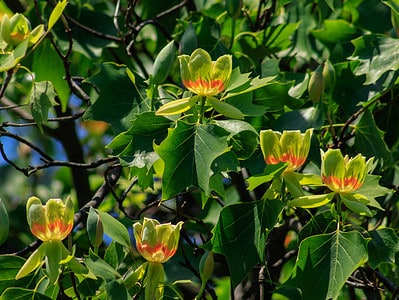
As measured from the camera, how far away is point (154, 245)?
6.00 ft

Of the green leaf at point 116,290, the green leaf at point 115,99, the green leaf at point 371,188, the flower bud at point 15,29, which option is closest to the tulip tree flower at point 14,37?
the flower bud at point 15,29

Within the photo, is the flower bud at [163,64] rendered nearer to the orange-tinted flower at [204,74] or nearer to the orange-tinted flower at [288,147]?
the orange-tinted flower at [204,74]

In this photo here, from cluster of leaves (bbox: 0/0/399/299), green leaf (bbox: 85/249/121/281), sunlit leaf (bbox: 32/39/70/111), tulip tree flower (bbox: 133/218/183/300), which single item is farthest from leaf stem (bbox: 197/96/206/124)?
sunlit leaf (bbox: 32/39/70/111)

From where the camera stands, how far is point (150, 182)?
2143 mm

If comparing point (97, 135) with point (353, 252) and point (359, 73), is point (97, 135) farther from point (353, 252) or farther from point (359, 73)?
point (353, 252)

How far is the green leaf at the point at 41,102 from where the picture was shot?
7.24ft

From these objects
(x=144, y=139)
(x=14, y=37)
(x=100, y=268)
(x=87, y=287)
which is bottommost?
(x=87, y=287)

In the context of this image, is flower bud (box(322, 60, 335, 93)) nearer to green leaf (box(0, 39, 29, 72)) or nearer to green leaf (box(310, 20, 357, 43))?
green leaf (box(310, 20, 357, 43))

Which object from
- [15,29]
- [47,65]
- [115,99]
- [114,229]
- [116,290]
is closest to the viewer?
[116,290]

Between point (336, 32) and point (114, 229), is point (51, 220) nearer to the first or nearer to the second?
point (114, 229)

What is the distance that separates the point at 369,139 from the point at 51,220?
0.98 metres

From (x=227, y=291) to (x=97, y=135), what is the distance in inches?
52.2

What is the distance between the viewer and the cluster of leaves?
1.92 meters

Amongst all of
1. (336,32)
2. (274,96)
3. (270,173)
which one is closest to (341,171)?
(270,173)
